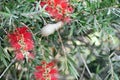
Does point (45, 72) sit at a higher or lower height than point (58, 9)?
lower

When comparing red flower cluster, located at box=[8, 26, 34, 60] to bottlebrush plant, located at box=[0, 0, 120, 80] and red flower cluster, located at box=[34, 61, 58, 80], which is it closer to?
bottlebrush plant, located at box=[0, 0, 120, 80]

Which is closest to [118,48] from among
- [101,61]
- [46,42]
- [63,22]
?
[101,61]

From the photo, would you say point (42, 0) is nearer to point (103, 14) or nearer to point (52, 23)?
point (52, 23)

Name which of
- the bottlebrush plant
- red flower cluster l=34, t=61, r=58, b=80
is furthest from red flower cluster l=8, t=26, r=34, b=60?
red flower cluster l=34, t=61, r=58, b=80

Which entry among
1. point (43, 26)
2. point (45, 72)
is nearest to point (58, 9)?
point (43, 26)

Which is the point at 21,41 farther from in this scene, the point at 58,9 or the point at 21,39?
the point at 58,9

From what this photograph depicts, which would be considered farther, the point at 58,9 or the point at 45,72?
the point at 45,72

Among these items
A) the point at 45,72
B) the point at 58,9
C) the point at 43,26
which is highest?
the point at 58,9
